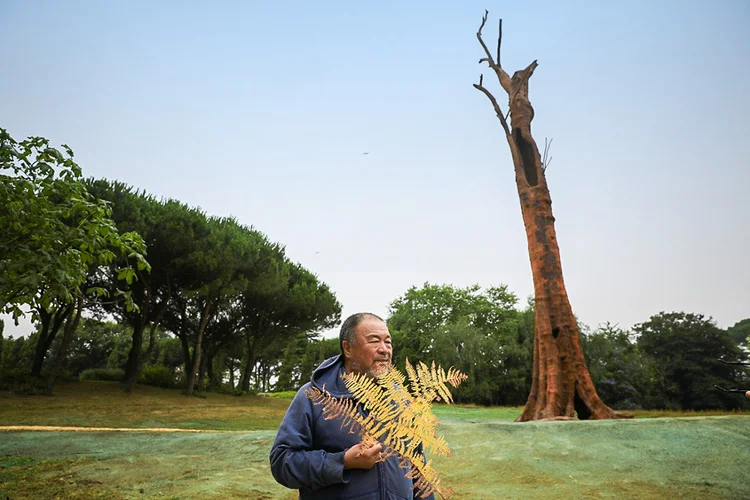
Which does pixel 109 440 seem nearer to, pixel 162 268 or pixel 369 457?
pixel 369 457

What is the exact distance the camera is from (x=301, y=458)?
184 centimetres

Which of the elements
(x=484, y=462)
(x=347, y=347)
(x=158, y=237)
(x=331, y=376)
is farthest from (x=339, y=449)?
(x=158, y=237)

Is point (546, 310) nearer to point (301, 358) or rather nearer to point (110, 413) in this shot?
point (110, 413)

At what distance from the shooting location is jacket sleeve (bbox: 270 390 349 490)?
5.73 ft

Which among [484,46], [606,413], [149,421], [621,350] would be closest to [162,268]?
[149,421]

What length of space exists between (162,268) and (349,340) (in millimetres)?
21224

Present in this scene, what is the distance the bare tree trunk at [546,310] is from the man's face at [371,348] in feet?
25.1

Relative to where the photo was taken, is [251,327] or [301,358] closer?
[251,327]

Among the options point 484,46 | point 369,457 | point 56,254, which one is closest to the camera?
point 369,457

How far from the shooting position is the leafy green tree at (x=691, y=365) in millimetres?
21156

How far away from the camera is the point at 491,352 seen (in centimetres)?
2545

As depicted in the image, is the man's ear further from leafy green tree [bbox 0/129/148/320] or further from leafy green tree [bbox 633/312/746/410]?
leafy green tree [bbox 633/312/746/410]

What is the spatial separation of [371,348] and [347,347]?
0.66 ft

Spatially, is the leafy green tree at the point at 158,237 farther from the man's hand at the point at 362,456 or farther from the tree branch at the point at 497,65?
the man's hand at the point at 362,456
